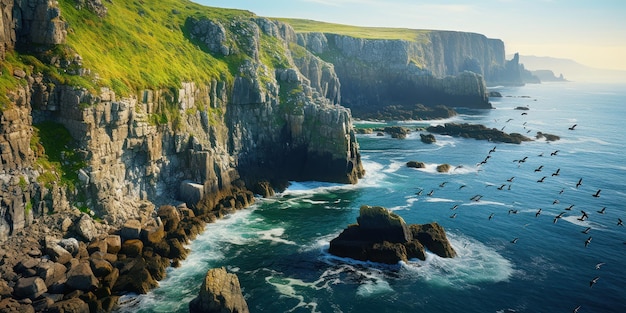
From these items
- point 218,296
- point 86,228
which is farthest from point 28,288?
point 218,296

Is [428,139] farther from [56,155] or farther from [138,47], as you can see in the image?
[56,155]

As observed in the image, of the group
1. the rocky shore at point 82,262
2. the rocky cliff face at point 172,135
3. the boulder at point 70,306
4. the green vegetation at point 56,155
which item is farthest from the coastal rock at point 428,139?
the boulder at point 70,306

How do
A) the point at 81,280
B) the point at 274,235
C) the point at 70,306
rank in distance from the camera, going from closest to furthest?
the point at 70,306, the point at 81,280, the point at 274,235

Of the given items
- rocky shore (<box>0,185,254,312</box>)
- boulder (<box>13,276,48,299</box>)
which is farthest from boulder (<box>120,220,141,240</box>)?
boulder (<box>13,276,48,299</box>)

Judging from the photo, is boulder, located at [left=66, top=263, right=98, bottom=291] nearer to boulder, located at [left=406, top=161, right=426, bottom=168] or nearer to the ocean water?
the ocean water

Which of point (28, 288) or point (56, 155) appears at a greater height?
point (56, 155)

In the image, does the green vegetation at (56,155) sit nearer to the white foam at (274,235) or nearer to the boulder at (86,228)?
the boulder at (86,228)

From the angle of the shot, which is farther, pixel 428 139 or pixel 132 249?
pixel 428 139
